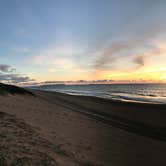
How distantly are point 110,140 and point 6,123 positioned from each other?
16.8ft

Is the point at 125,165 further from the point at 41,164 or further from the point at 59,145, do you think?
the point at 41,164

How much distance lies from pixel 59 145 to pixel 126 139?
444cm

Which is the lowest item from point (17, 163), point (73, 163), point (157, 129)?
point (157, 129)

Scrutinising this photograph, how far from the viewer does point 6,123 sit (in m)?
7.57

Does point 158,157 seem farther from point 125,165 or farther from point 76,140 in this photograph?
point 76,140

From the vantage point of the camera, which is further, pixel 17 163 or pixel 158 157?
pixel 158 157

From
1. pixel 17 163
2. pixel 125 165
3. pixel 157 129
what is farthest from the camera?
pixel 157 129

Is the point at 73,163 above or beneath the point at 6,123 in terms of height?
beneath

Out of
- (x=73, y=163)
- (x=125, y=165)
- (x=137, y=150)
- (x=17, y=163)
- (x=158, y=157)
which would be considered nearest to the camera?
(x=17, y=163)

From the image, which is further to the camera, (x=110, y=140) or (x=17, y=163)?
(x=110, y=140)

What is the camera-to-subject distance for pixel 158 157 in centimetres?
728

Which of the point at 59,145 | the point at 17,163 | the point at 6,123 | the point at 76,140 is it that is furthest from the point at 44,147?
the point at 6,123

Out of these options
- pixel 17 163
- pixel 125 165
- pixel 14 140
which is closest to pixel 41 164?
pixel 17 163

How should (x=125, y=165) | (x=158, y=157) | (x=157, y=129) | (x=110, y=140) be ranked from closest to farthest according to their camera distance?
(x=125, y=165) < (x=158, y=157) < (x=110, y=140) < (x=157, y=129)
